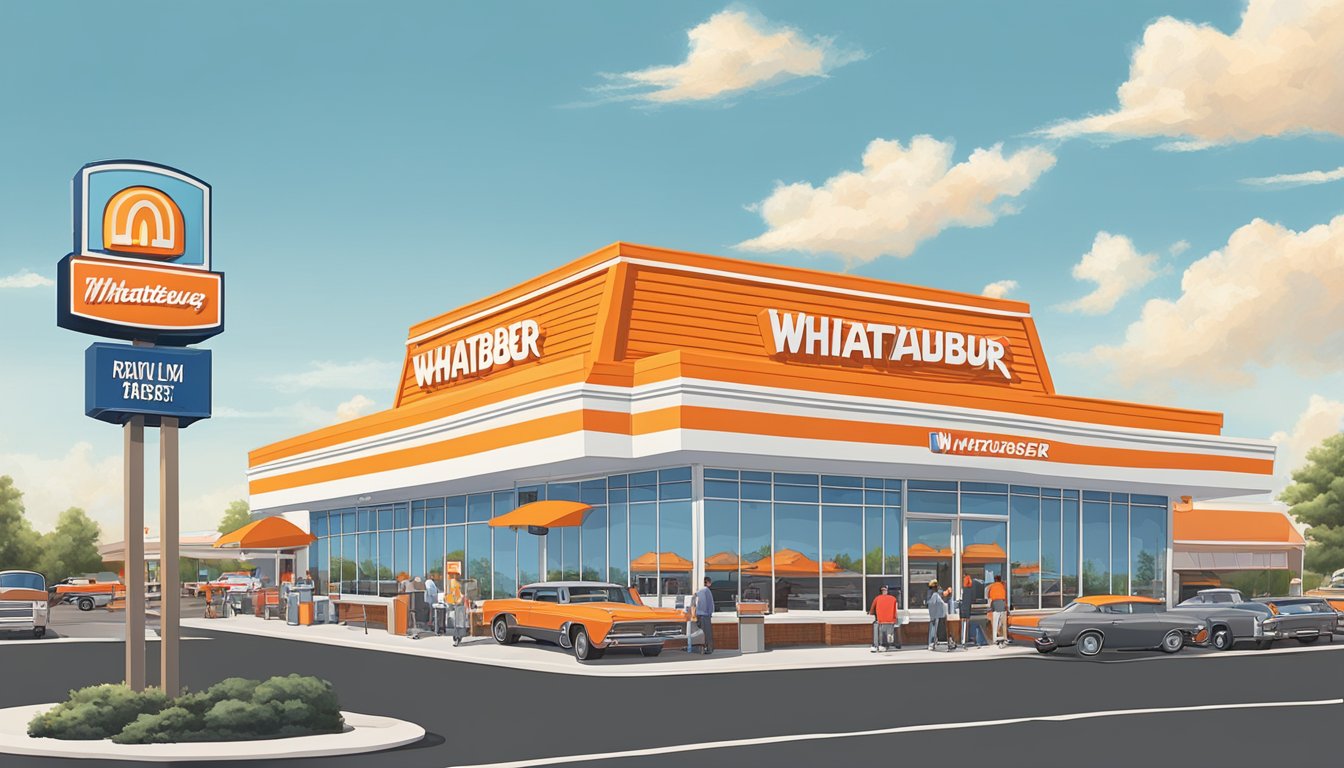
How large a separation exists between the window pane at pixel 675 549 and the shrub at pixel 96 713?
59.2 feet

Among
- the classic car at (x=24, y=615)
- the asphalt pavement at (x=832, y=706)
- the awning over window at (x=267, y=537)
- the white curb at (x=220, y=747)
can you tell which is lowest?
the classic car at (x=24, y=615)

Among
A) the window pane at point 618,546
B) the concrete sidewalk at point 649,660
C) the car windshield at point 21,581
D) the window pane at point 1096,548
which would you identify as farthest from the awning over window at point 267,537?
the window pane at point 1096,548

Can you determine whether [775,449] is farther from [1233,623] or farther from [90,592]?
[90,592]

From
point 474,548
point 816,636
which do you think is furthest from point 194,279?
point 474,548

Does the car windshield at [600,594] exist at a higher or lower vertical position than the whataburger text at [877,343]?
lower

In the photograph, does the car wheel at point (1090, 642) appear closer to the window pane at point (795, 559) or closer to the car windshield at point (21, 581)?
the window pane at point (795, 559)

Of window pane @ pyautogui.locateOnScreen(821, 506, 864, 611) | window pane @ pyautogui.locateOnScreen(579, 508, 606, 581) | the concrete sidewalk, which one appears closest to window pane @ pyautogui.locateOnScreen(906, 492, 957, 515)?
window pane @ pyautogui.locateOnScreen(821, 506, 864, 611)

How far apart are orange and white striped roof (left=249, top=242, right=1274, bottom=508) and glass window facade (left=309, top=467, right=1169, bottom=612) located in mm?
1048

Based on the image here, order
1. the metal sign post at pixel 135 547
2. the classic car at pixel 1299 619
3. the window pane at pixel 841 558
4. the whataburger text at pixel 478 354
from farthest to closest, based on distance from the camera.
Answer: the whataburger text at pixel 478 354, the window pane at pixel 841 558, the classic car at pixel 1299 619, the metal sign post at pixel 135 547

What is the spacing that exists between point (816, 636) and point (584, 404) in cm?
805

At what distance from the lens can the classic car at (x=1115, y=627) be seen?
30.9 metres

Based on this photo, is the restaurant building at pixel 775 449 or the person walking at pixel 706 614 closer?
the person walking at pixel 706 614

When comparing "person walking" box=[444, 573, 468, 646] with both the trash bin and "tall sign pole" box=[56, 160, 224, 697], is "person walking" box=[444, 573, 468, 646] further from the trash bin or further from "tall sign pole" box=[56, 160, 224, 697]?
"tall sign pole" box=[56, 160, 224, 697]

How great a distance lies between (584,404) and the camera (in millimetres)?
33219
